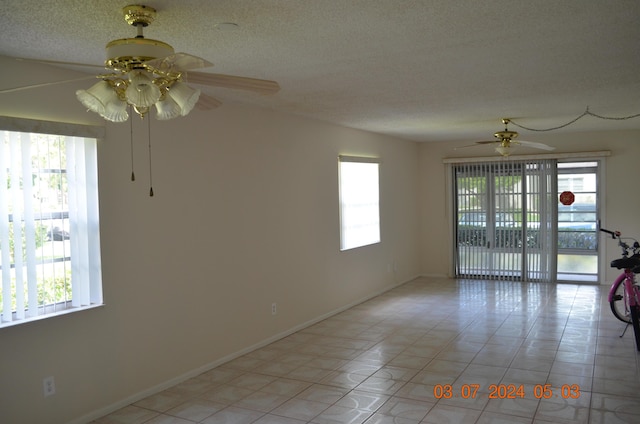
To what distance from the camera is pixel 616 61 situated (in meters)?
3.38

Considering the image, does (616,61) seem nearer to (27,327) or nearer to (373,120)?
(373,120)

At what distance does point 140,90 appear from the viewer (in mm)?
1949

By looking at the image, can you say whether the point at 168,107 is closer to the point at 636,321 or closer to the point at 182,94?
the point at 182,94

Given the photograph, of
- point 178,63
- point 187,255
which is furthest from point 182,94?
point 187,255

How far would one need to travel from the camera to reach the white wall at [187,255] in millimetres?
3236

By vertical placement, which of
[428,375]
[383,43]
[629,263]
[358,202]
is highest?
[383,43]

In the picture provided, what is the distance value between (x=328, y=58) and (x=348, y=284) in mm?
3932

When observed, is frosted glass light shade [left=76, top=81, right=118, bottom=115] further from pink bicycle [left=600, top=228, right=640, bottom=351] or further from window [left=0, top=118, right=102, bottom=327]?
pink bicycle [left=600, top=228, right=640, bottom=351]

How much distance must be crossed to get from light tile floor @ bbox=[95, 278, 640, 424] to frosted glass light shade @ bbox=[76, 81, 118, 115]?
89.3 inches

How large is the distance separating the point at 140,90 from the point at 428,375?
322 cm

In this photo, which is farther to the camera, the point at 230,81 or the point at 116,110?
the point at 230,81

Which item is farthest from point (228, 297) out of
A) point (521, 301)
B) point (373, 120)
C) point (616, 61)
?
point (521, 301)
